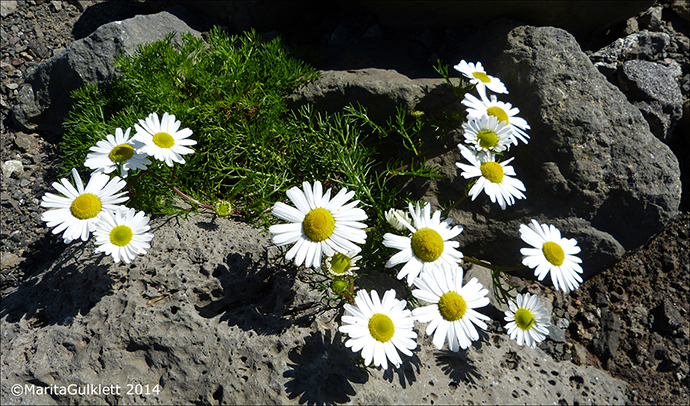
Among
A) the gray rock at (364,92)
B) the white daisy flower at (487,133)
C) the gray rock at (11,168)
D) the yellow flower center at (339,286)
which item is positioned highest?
the gray rock at (364,92)

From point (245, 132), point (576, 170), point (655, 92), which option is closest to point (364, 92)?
point (245, 132)

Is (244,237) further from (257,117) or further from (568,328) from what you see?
(568,328)

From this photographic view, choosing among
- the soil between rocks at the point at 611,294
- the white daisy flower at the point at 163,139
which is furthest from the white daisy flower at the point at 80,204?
the soil between rocks at the point at 611,294

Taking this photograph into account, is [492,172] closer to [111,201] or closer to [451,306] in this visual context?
[451,306]

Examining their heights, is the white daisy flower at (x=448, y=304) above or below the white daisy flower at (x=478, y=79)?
below

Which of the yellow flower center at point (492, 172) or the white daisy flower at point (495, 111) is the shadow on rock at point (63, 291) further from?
the white daisy flower at point (495, 111)

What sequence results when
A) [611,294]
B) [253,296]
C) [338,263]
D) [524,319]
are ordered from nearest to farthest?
1. [338,263]
2. [524,319]
3. [253,296]
4. [611,294]
